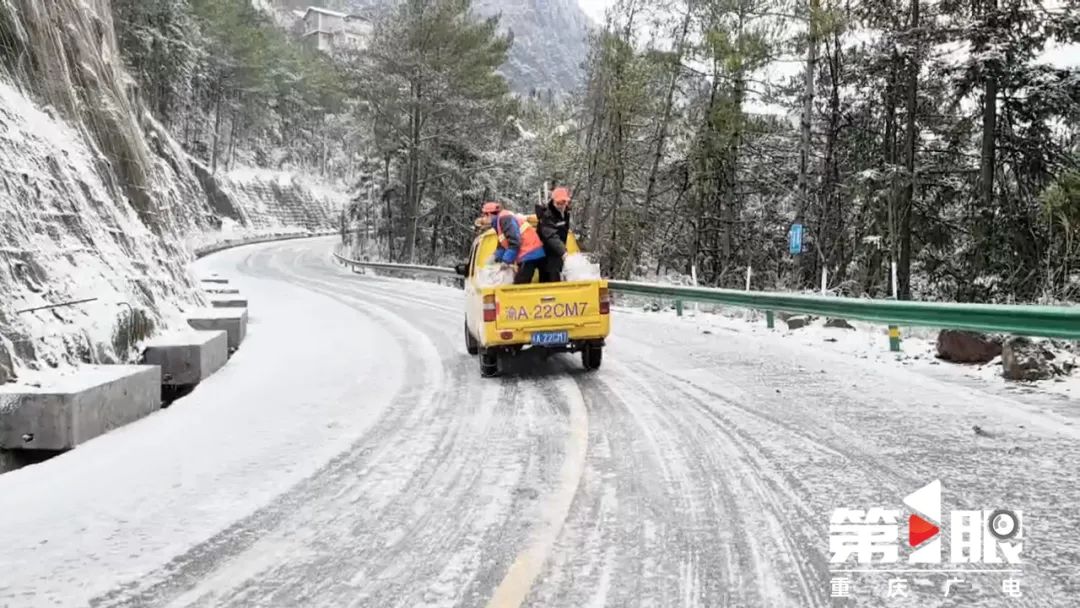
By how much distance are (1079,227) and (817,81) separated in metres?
11.8

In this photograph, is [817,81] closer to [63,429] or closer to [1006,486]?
[1006,486]

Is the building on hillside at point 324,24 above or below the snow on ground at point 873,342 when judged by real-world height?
above

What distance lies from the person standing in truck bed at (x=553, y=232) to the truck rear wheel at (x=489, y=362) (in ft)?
4.24

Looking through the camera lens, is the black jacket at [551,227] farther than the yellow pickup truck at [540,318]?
Yes

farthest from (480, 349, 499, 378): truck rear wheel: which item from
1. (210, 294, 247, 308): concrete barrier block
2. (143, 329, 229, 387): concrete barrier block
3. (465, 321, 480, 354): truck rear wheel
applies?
(210, 294, 247, 308): concrete barrier block

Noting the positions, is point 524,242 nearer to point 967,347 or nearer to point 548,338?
point 548,338

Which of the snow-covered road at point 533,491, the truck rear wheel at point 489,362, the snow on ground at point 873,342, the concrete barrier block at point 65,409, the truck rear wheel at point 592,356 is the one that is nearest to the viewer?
the snow-covered road at point 533,491

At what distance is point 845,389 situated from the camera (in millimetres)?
6980

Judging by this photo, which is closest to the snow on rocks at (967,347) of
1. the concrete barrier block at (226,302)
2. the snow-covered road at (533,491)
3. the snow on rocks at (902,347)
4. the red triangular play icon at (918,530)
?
the snow on rocks at (902,347)

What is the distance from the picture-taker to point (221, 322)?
10.1m

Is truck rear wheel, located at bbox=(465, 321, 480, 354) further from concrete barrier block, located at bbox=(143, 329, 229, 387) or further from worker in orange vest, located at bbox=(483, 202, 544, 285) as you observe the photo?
concrete barrier block, located at bbox=(143, 329, 229, 387)

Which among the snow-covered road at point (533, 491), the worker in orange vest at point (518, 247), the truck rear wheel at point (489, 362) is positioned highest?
the worker in orange vest at point (518, 247)

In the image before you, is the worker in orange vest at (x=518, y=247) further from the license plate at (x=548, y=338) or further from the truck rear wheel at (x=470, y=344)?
the truck rear wheel at (x=470, y=344)

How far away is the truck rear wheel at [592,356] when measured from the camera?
834 cm
